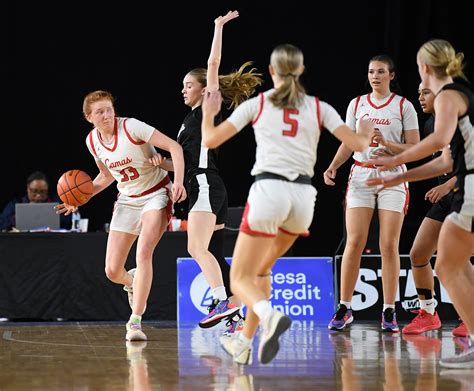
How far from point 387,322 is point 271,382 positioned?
8.00ft

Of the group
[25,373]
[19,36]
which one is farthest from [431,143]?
[19,36]

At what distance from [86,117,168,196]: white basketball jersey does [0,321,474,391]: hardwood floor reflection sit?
1.04 m

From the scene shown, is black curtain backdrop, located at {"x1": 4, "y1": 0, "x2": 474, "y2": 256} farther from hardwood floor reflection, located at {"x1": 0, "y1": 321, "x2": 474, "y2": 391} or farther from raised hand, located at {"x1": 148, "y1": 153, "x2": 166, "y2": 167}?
raised hand, located at {"x1": 148, "y1": 153, "x2": 166, "y2": 167}

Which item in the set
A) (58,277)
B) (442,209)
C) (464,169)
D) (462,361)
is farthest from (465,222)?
(58,277)

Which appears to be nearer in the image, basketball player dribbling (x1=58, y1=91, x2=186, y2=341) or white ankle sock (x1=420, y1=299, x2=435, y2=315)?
basketball player dribbling (x1=58, y1=91, x2=186, y2=341)

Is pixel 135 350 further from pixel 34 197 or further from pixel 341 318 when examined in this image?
pixel 34 197

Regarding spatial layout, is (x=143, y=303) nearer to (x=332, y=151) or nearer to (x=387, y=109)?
(x=387, y=109)

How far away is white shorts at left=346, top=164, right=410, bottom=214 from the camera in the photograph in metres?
6.16

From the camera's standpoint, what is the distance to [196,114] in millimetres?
5918

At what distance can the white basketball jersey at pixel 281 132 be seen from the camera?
4219 mm

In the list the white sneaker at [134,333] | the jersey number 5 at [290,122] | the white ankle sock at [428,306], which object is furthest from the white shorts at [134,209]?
the white ankle sock at [428,306]

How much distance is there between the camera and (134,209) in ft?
19.4

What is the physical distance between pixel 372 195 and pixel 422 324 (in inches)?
39.8

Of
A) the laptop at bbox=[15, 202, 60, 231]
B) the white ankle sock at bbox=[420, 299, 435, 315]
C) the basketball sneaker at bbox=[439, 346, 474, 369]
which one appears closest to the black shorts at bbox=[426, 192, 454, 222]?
the white ankle sock at bbox=[420, 299, 435, 315]
